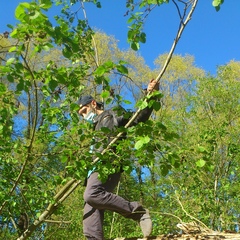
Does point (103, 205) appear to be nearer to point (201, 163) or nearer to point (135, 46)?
point (201, 163)

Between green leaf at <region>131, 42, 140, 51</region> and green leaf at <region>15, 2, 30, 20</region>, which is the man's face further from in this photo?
green leaf at <region>15, 2, 30, 20</region>

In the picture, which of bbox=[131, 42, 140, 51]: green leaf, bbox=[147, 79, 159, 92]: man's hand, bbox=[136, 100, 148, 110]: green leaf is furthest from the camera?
bbox=[147, 79, 159, 92]: man's hand

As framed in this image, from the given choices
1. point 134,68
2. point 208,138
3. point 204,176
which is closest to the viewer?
point 208,138

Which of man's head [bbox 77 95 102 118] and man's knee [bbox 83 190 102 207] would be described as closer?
man's knee [bbox 83 190 102 207]

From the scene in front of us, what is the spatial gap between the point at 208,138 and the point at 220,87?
3.53 metres

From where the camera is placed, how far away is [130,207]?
3201 mm

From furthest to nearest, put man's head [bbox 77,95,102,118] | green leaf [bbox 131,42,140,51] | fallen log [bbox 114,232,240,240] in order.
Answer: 1. man's head [bbox 77,95,102,118]
2. fallen log [bbox 114,232,240,240]
3. green leaf [bbox 131,42,140,51]

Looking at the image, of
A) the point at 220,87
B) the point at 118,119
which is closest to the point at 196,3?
the point at 118,119

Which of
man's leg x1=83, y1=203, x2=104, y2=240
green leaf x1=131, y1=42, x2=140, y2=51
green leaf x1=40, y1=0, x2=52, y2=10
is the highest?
green leaf x1=131, y1=42, x2=140, y2=51

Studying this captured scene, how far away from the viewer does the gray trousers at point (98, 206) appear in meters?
3.11

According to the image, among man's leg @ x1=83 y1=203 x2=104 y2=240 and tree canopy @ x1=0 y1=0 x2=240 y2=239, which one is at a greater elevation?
tree canopy @ x1=0 y1=0 x2=240 y2=239

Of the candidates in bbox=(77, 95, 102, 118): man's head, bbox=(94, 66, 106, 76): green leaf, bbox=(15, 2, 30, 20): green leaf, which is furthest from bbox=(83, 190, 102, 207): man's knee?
bbox=(15, 2, 30, 20): green leaf

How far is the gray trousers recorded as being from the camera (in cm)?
311

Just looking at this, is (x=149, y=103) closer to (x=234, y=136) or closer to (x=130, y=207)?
(x=130, y=207)
